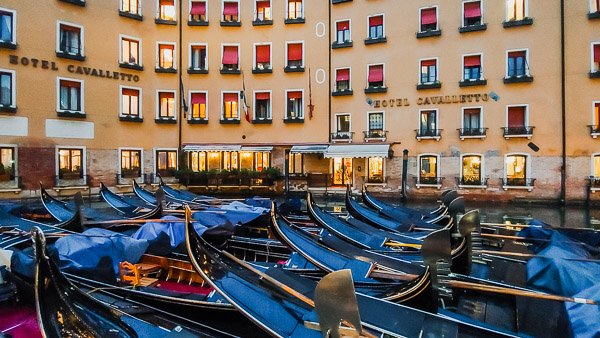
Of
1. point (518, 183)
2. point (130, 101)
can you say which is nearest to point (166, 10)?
point (130, 101)

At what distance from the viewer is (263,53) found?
14.3 metres

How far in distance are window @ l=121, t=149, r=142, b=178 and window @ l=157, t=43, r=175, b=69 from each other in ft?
11.8

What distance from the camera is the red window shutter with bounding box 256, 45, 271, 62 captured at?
1426 centimetres

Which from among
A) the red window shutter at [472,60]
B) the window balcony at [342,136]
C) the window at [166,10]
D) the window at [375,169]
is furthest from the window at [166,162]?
the red window shutter at [472,60]

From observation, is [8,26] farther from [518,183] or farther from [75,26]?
[518,183]

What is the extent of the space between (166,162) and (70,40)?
5253 millimetres

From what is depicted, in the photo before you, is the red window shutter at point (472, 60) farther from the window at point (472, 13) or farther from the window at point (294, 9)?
the window at point (294, 9)

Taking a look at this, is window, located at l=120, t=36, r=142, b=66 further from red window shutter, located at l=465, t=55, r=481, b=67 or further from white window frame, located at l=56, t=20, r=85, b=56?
red window shutter, located at l=465, t=55, r=481, b=67

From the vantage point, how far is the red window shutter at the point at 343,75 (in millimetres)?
13641

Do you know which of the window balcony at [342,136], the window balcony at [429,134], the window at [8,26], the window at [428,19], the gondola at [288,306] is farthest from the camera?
the window balcony at [342,136]

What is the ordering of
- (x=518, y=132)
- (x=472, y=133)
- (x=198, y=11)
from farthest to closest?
(x=198, y=11)
(x=472, y=133)
(x=518, y=132)

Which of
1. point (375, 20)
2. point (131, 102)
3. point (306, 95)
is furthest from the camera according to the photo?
point (306, 95)

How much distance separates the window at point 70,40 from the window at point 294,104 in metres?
7.47

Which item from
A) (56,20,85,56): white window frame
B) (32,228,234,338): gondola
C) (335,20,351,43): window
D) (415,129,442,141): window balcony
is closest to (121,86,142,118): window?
(56,20,85,56): white window frame
